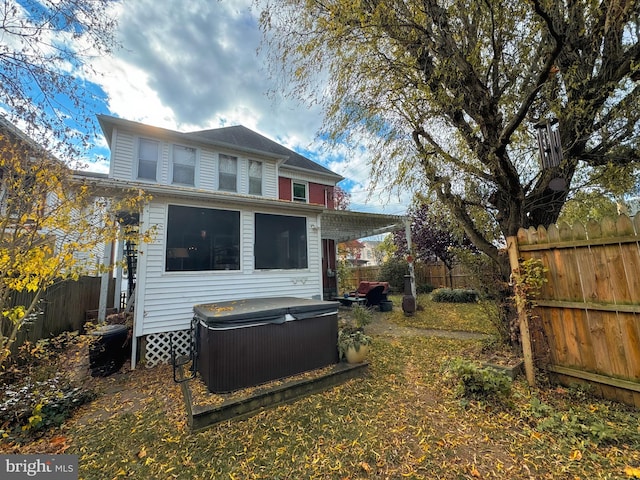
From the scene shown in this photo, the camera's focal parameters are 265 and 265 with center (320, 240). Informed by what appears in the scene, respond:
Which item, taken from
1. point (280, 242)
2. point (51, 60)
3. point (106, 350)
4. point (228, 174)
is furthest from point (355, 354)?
point (228, 174)

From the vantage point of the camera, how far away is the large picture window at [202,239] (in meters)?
5.21

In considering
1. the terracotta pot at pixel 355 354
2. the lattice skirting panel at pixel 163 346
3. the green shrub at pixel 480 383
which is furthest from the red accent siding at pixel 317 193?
the green shrub at pixel 480 383

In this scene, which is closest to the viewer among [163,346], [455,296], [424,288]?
[163,346]

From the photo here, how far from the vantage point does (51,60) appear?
309 cm

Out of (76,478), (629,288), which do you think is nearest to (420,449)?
(629,288)

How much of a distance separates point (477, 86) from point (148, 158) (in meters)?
9.02

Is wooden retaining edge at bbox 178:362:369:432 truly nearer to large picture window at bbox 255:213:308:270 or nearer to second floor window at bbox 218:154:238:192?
large picture window at bbox 255:213:308:270

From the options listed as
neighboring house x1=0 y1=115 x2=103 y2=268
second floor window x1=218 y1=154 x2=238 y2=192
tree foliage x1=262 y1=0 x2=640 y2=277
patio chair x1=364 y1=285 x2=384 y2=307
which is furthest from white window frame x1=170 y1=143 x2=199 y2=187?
patio chair x1=364 y1=285 x2=384 y2=307

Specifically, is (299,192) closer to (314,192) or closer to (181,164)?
(314,192)

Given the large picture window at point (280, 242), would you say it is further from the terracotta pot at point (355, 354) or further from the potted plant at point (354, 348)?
the terracotta pot at point (355, 354)

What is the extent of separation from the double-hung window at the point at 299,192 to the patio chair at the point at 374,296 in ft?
18.3

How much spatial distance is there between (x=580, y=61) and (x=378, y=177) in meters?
3.04

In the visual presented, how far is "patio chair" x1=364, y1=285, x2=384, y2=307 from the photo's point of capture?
380 inches

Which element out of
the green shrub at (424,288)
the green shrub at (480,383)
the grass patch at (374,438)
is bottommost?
the grass patch at (374,438)
